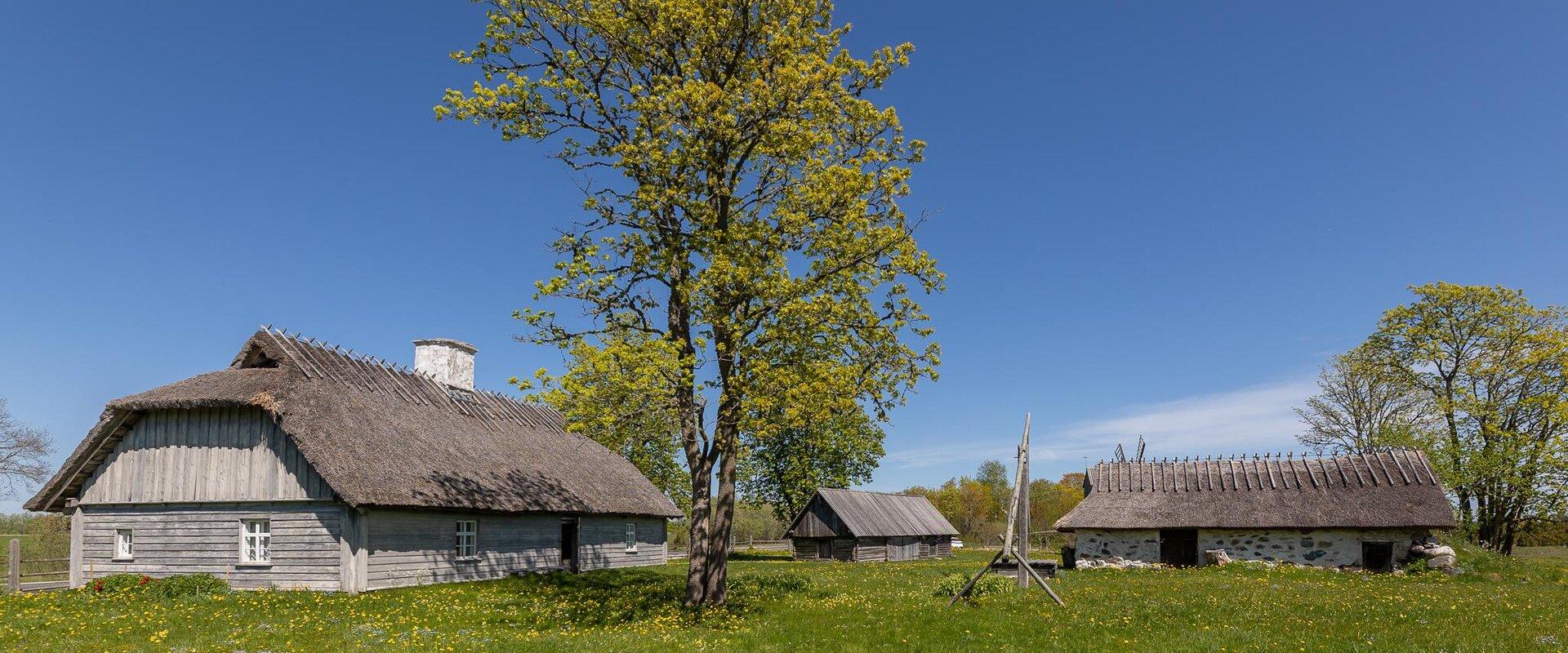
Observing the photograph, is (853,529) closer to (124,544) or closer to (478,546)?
(478,546)

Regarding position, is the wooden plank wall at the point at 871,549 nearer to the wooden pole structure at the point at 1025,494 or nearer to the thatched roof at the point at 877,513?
the thatched roof at the point at 877,513

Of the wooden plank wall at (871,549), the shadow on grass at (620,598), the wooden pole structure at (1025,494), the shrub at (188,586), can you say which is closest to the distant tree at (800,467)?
the wooden plank wall at (871,549)

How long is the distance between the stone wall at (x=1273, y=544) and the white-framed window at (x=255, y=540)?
28.0 metres

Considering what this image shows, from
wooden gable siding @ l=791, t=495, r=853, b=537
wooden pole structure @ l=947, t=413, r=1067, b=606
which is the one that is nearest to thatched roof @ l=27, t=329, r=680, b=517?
wooden pole structure @ l=947, t=413, r=1067, b=606

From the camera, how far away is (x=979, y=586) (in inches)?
807

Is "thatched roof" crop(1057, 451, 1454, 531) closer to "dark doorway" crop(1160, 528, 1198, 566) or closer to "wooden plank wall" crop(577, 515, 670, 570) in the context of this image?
"dark doorway" crop(1160, 528, 1198, 566)

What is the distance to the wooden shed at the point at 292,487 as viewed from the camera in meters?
22.0

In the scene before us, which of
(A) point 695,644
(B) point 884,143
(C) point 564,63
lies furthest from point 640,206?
(A) point 695,644

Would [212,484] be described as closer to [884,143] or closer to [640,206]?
[640,206]

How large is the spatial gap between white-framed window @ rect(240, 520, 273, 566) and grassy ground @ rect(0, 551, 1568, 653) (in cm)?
168

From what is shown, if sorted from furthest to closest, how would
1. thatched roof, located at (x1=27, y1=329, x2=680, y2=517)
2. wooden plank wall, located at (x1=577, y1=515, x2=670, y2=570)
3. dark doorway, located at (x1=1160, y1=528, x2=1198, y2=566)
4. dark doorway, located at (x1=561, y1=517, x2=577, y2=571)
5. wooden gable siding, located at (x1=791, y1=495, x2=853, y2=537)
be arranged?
wooden gable siding, located at (x1=791, y1=495, x2=853, y2=537)
dark doorway, located at (x1=1160, y1=528, x2=1198, y2=566)
wooden plank wall, located at (x1=577, y1=515, x2=670, y2=570)
dark doorway, located at (x1=561, y1=517, x2=577, y2=571)
thatched roof, located at (x1=27, y1=329, x2=680, y2=517)

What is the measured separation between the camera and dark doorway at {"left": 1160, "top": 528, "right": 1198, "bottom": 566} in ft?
111

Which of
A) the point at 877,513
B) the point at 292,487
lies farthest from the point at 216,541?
the point at 877,513

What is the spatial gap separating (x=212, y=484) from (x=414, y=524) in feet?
17.1
